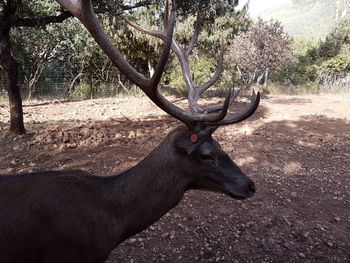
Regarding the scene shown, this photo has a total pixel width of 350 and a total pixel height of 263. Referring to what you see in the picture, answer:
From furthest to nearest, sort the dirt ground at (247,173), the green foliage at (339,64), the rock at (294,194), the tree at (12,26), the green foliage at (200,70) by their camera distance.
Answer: the green foliage at (200,70), the green foliage at (339,64), the tree at (12,26), the rock at (294,194), the dirt ground at (247,173)

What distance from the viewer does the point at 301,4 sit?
159875 mm

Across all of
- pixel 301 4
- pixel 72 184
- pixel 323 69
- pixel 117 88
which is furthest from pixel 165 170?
pixel 301 4

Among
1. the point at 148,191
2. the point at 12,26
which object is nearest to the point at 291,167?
the point at 148,191

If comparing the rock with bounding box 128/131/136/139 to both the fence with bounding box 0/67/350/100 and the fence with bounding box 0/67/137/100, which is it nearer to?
the fence with bounding box 0/67/137/100

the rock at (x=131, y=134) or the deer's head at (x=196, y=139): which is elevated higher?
the deer's head at (x=196, y=139)

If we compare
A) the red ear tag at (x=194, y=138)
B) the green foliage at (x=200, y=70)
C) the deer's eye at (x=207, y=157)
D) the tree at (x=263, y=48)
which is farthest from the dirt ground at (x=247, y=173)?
the green foliage at (x=200, y=70)

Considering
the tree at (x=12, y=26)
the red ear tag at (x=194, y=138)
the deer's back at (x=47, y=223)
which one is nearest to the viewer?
the deer's back at (x=47, y=223)

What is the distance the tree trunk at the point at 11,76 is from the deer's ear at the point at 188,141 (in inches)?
220

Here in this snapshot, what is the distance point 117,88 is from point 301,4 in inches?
6420

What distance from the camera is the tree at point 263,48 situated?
16266mm

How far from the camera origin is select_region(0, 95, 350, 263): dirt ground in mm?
3752

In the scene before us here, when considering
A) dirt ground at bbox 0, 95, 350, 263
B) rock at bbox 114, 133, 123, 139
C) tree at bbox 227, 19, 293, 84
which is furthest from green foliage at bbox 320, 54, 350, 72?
rock at bbox 114, 133, 123, 139

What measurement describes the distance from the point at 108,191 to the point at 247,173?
3.27m

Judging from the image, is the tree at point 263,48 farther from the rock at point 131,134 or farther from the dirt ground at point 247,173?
the rock at point 131,134
